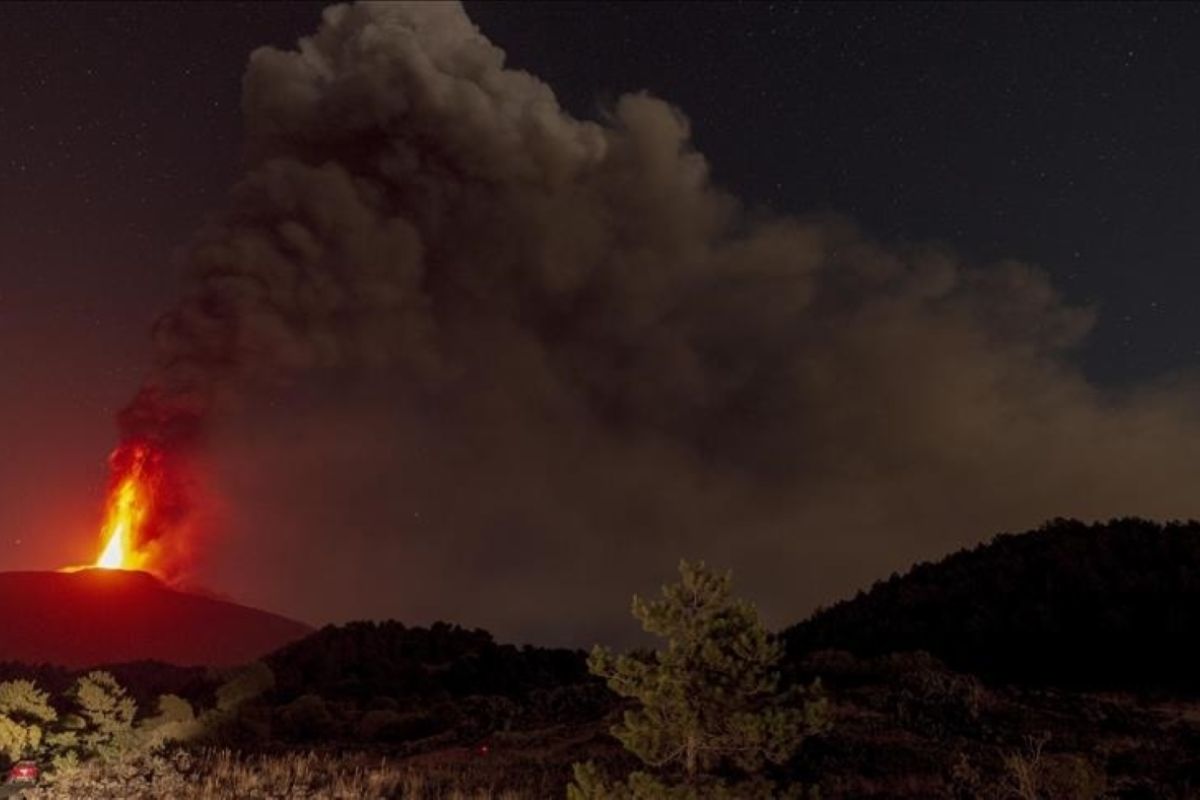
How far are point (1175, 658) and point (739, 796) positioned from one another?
4029 cm

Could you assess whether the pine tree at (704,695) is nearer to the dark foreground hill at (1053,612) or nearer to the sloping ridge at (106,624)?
the dark foreground hill at (1053,612)

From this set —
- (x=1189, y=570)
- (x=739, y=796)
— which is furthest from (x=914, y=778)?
(x=1189, y=570)

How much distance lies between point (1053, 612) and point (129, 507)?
6704cm

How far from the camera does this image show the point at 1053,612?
5400 cm

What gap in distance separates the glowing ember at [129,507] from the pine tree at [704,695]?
224 feet

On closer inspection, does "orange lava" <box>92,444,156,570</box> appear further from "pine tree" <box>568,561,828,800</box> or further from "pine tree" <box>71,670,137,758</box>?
"pine tree" <box>568,561,828,800</box>

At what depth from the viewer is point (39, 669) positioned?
60.2m

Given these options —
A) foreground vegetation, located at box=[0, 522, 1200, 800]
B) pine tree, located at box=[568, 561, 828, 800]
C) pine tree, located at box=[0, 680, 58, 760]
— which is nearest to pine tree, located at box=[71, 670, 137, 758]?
foreground vegetation, located at box=[0, 522, 1200, 800]

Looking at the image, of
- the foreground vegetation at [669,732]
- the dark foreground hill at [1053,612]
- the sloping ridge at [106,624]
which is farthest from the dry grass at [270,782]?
the sloping ridge at [106,624]

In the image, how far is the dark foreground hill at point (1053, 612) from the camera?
149 ft

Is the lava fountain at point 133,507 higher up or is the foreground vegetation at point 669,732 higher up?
the lava fountain at point 133,507

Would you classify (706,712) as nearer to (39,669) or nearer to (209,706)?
(209,706)

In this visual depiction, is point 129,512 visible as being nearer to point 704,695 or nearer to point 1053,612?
point 1053,612

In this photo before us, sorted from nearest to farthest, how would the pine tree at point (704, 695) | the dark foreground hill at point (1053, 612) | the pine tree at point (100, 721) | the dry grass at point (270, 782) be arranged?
the pine tree at point (704, 695) < the dry grass at point (270, 782) < the pine tree at point (100, 721) < the dark foreground hill at point (1053, 612)
